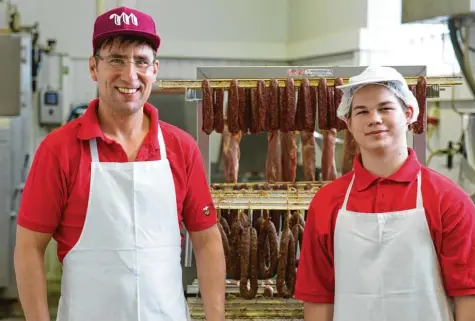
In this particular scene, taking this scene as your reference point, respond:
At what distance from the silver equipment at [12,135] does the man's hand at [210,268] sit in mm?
3724

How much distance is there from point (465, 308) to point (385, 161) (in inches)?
21.0

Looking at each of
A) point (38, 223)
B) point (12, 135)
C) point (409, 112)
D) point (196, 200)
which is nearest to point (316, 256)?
point (196, 200)

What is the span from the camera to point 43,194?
78.5 inches

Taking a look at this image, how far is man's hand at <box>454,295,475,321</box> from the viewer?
2.03 metres

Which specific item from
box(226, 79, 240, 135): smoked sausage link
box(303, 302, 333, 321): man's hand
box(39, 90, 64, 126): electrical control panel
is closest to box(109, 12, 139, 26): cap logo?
box(226, 79, 240, 135): smoked sausage link

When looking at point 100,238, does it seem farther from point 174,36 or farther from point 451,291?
point 174,36

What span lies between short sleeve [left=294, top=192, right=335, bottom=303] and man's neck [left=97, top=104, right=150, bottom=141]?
673mm

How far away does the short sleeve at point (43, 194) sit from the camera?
6.55 ft

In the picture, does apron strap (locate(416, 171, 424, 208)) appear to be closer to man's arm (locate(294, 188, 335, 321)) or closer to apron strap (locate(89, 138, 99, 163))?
man's arm (locate(294, 188, 335, 321))

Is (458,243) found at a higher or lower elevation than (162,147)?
lower

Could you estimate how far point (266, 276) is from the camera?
312cm

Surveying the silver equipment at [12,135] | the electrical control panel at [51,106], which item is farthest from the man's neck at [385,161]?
the electrical control panel at [51,106]

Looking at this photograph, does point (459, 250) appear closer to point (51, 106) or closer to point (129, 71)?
point (129, 71)

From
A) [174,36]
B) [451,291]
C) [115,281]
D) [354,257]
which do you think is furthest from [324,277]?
[174,36]
